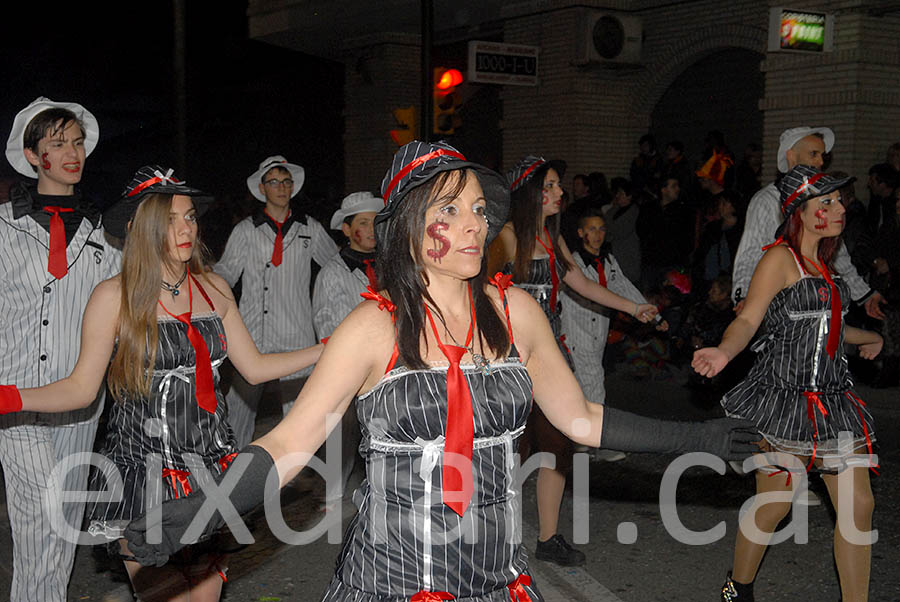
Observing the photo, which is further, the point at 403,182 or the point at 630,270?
the point at 630,270

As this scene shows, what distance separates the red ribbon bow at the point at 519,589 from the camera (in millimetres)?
2879

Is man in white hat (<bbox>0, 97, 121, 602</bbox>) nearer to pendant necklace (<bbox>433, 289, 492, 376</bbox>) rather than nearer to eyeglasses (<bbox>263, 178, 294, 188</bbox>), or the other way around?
pendant necklace (<bbox>433, 289, 492, 376</bbox>)

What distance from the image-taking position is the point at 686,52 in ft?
56.7

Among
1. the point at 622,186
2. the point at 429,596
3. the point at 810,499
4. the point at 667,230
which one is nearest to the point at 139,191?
the point at 429,596

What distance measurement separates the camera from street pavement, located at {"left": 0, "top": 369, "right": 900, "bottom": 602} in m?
5.38

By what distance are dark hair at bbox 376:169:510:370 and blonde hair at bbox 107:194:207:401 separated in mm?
1423

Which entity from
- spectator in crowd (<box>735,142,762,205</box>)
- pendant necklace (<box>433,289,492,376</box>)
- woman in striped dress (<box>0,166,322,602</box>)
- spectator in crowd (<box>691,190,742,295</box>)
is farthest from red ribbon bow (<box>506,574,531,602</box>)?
spectator in crowd (<box>735,142,762,205</box>)

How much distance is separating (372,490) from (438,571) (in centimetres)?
29

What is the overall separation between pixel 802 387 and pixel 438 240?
270 cm

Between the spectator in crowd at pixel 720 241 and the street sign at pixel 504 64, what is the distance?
3973mm

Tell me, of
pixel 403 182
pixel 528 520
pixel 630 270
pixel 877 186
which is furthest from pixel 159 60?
pixel 403 182

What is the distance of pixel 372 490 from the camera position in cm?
288

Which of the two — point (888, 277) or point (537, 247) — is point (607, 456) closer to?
point (537, 247)

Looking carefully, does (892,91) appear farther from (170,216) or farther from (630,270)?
(170,216)
